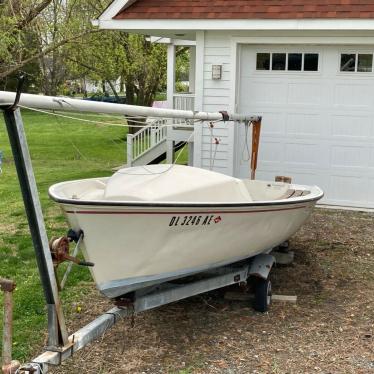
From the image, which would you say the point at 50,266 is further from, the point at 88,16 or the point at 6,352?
the point at 88,16

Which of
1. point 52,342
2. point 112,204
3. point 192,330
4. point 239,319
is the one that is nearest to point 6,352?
point 52,342

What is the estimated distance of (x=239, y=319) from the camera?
18.3 feet

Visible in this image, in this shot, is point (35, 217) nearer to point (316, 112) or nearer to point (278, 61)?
point (316, 112)

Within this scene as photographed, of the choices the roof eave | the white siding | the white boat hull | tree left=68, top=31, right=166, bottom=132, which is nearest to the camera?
the white boat hull

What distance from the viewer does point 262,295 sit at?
223 inches

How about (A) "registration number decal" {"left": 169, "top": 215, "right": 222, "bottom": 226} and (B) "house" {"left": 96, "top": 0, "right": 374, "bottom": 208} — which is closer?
(A) "registration number decal" {"left": 169, "top": 215, "right": 222, "bottom": 226}

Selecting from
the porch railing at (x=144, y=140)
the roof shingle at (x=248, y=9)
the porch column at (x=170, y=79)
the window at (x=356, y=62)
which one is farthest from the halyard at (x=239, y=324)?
the porch railing at (x=144, y=140)

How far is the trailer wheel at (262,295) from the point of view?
18.4ft

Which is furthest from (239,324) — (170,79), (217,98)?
(170,79)

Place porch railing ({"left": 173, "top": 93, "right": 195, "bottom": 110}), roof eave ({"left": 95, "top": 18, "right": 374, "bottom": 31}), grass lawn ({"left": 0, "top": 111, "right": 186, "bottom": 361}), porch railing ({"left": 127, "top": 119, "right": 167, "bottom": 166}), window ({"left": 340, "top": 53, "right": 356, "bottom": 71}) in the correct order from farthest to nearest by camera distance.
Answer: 1. porch railing ({"left": 127, "top": 119, "right": 167, "bottom": 166})
2. porch railing ({"left": 173, "top": 93, "right": 195, "bottom": 110})
3. window ({"left": 340, "top": 53, "right": 356, "bottom": 71})
4. roof eave ({"left": 95, "top": 18, "right": 374, "bottom": 31})
5. grass lawn ({"left": 0, "top": 111, "right": 186, "bottom": 361})

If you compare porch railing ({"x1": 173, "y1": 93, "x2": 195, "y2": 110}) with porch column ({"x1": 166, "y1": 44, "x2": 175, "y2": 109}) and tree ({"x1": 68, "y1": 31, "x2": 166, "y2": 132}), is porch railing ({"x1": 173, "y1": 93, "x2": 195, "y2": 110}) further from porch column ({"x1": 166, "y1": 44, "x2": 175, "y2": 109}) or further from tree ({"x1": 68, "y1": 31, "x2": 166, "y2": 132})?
tree ({"x1": 68, "y1": 31, "x2": 166, "y2": 132})

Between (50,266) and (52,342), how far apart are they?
48 cm

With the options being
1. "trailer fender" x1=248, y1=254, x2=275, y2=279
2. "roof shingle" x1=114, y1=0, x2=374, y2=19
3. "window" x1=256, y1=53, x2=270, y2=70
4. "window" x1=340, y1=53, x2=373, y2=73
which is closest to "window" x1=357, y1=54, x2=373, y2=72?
"window" x1=340, y1=53, x2=373, y2=73

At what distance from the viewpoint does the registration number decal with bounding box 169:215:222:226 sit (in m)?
4.65
